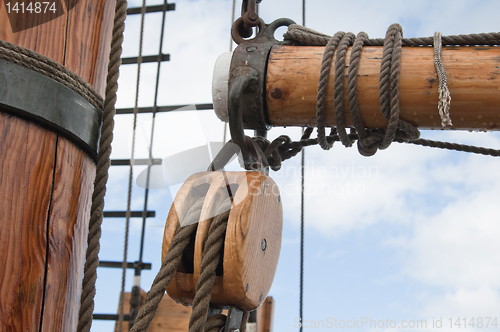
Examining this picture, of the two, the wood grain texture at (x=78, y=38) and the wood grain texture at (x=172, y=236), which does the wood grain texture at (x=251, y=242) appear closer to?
the wood grain texture at (x=172, y=236)

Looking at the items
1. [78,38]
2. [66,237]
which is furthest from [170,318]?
[78,38]

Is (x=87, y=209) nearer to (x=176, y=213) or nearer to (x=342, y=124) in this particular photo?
(x=176, y=213)

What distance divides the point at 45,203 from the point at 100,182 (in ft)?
0.30

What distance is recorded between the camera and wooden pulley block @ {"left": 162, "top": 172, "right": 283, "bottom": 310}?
0.75m

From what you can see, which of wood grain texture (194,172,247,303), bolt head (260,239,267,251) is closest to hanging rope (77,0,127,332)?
wood grain texture (194,172,247,303)

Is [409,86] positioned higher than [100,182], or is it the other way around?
[409,86]

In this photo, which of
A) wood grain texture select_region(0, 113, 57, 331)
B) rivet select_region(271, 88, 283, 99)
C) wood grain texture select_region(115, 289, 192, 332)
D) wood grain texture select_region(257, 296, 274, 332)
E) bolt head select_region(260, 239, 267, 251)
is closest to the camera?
wood grain texture select_region(0, 113, 57, 331)

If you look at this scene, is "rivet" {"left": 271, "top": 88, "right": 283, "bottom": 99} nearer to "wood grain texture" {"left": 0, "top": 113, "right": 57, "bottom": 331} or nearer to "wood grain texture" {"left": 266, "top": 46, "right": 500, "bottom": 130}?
"wood grain texture" {"left": 266, "top": 46, "right": 500, "bottom": 130}

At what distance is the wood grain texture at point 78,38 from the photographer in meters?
0.79

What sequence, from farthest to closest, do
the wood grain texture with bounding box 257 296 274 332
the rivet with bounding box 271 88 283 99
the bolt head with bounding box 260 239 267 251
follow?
1. the wood grain texture with bounding box 257 296 274 332
2. the rivet with bounding box 271 88 283 99
3. the bolt head with bounding box 260 239 267 251

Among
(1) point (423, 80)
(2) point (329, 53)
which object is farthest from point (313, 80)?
(1) point (423, 80)

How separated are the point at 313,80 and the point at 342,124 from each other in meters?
0.11

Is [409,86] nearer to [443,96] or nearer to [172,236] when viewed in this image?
[443,96]

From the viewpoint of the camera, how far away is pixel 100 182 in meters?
0.77
